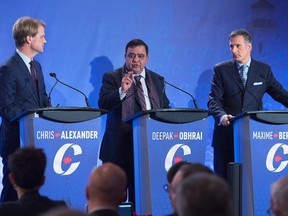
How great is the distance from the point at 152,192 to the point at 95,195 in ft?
7.05

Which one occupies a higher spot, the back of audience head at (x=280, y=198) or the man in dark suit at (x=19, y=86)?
the man in dark suit at (x=19, y=86)

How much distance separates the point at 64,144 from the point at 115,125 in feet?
2.88

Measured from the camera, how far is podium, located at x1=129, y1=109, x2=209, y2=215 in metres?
5.38

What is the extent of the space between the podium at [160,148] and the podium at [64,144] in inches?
14.4

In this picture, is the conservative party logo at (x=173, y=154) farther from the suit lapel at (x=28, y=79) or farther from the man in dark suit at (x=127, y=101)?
the suit lapel at (x=28, y=79)

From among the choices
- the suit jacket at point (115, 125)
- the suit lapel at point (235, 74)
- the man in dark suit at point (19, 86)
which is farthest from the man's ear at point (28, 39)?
the suit lapel at point (235, 74)

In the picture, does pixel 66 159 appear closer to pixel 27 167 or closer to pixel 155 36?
pixel 27 167

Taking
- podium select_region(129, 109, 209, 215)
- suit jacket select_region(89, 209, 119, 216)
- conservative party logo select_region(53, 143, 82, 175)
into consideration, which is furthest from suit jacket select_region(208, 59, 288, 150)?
suit jacket select_region(89, 209, 119, 216)

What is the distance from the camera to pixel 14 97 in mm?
5617

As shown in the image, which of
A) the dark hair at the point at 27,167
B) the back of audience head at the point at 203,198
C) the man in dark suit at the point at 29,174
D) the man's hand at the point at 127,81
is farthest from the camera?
the man's hand at the point at 127,81

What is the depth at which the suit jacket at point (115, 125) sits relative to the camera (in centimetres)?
593

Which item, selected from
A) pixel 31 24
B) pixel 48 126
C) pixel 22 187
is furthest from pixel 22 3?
pixel 22 187

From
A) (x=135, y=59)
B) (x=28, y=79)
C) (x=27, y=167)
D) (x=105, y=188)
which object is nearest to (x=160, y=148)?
(x=135, y=59)

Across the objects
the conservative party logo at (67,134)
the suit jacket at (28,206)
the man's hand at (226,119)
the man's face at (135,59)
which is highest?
the man's face at (135,59)
